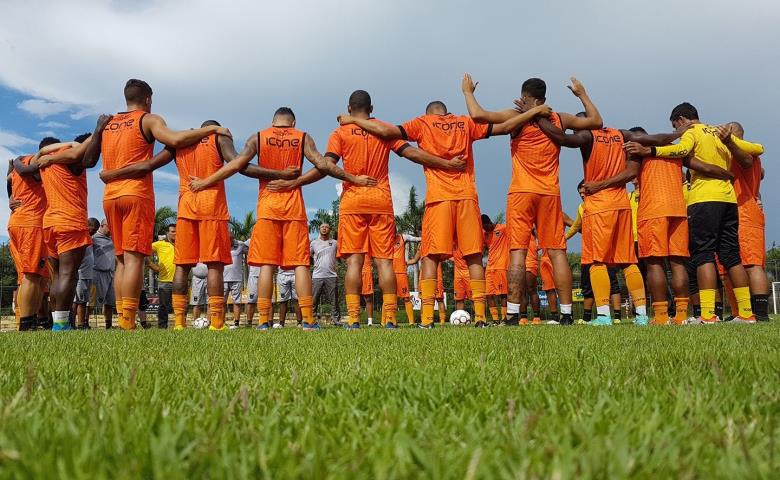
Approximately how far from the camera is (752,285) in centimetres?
740

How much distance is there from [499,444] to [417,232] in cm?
4507

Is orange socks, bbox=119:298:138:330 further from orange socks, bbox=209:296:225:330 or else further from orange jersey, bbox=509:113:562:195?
orange jersey, bbox=509:113:562:195

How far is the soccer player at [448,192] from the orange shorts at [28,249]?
4831 mm

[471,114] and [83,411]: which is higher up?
[471,114]

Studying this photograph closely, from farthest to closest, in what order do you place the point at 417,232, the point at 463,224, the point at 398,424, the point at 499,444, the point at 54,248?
the point at 417,232
the point at 54,248
the point at 463,224
the point at 398,424
the point at 499,444

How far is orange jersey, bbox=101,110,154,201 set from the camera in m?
6.84

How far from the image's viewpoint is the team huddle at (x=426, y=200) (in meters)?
6.95

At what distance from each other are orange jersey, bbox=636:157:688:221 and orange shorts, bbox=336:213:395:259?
3364mm

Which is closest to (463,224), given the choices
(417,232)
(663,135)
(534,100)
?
(534,100)

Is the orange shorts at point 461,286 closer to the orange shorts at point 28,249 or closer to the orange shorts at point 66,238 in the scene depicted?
the orange shorts at point 66,238

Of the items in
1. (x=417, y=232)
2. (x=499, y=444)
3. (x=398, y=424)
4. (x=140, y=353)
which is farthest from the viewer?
(x=417, y=232)

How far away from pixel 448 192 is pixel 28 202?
6.18 m

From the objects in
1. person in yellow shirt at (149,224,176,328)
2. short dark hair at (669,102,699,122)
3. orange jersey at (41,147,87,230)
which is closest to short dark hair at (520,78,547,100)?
short dark hair at (669,102,699,122)

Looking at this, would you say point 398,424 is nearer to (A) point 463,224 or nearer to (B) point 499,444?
(B) point 499,444
